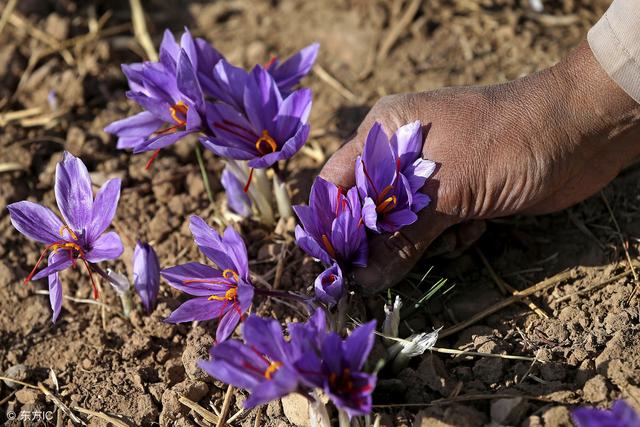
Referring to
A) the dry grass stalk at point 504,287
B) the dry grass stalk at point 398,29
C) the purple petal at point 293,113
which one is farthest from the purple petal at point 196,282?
the dry grass stalk at point 398,29

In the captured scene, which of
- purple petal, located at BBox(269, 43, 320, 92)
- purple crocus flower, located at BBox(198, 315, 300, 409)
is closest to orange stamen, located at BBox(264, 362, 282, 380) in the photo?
purple crocus flower, located at BBox(198, 315, 300, 409)

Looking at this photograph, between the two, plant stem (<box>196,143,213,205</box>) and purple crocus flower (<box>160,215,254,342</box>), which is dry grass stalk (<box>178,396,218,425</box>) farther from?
plant stem (<box>196,143,213,205</box>)

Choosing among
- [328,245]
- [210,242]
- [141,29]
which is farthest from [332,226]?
[141,29]

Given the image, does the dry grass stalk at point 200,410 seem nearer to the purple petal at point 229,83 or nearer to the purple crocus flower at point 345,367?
the purple crocus flower at point 345,367

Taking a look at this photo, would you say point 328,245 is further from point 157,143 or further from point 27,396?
point 27,396

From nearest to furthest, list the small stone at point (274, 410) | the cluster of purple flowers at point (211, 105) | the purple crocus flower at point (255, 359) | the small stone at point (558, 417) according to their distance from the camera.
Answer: the purple crocus flower at point (255, 359)
the small stone at point (558, 417)
the small stone at point (274, 410)
the cluster of purple flowers at point (211, 105)
